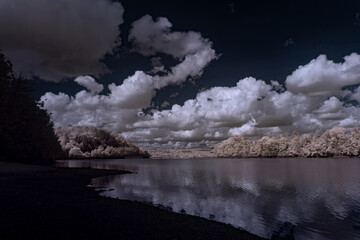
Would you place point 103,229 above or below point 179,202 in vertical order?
above

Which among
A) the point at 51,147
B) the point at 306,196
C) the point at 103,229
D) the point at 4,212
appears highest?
the point at 51,147

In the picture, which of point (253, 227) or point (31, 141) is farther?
point (31, 141)

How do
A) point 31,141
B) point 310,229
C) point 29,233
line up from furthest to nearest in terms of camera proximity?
point 31,141
point 310,229
point 29,233

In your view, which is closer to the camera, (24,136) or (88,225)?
(88,225)

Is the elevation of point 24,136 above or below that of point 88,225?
above

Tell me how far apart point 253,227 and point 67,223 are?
19.0 meters

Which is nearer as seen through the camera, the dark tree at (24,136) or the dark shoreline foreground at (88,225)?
the dark shoreline foreground at (88,225)

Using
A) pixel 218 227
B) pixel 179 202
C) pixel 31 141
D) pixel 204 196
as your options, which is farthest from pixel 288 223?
pixel 31 141

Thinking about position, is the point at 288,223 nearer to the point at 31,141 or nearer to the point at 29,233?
the point at 29,233

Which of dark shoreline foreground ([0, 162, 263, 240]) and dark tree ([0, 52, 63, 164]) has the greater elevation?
dark tree ([0, 52, 63, 164])

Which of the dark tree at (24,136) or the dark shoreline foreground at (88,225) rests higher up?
the dark tree at (24,136)

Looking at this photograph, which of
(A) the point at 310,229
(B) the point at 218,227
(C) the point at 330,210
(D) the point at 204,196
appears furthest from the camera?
(D) the point at 204,196

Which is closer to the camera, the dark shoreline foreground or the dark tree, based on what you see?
the dark shoreline foreground

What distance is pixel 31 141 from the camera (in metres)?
81.0
